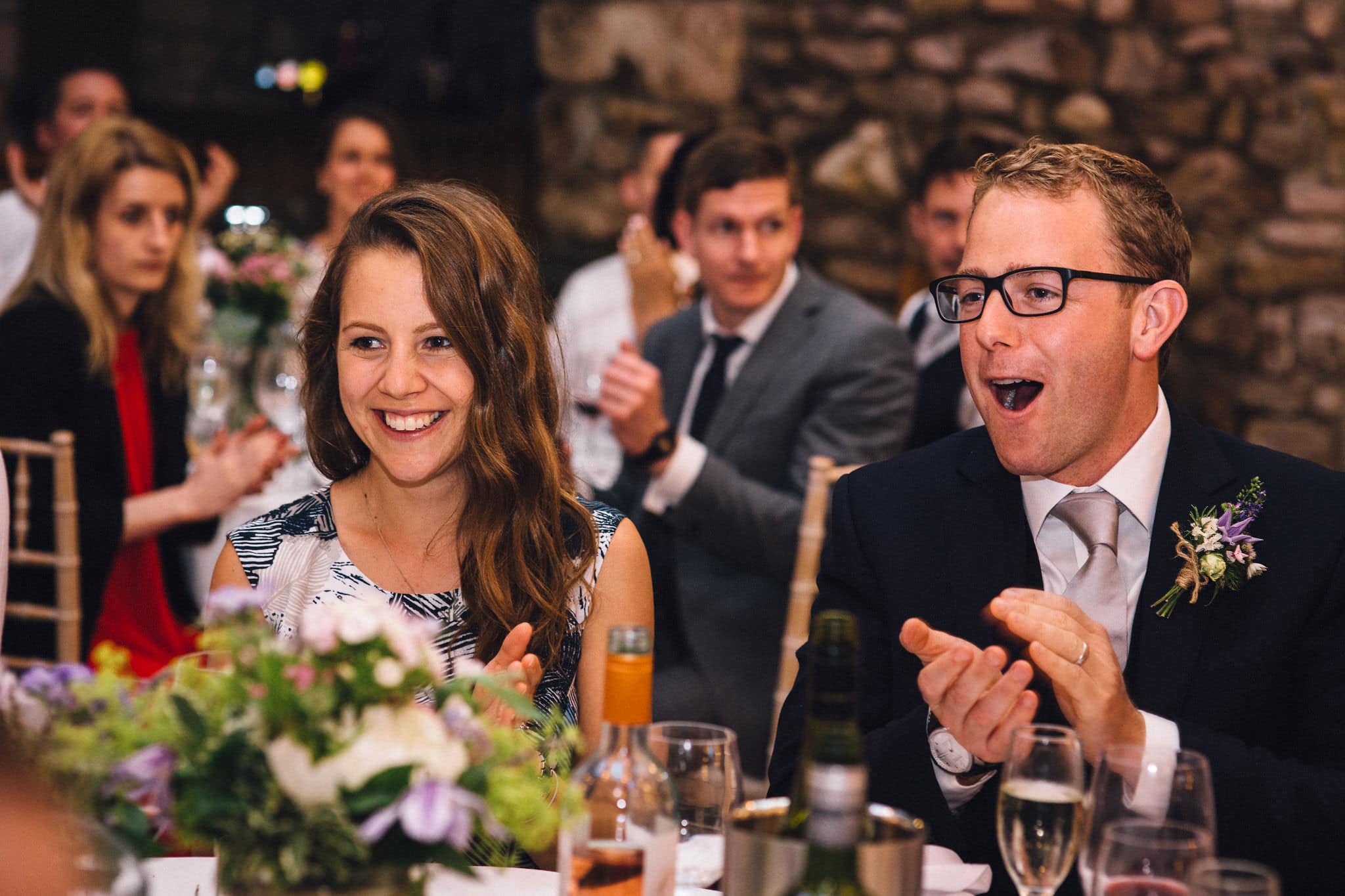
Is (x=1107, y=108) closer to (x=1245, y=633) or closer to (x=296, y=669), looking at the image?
(x=1245, y=633)

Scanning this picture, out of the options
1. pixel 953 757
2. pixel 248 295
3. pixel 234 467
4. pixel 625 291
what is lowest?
pixel 953 757

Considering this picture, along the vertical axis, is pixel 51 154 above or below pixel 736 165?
above

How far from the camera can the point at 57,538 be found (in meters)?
2.91

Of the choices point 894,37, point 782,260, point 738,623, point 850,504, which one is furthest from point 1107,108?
point 850,504

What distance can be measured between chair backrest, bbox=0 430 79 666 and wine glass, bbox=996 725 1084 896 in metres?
2.27

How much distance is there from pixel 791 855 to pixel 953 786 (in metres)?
0.64

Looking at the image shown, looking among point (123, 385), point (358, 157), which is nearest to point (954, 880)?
point (123, 385)

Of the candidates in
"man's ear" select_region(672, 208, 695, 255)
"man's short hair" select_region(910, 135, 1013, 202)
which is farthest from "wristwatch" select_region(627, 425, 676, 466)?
"man's short hair" select_region(910, 135, 1013, 202)

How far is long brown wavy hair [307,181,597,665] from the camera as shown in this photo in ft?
5.94

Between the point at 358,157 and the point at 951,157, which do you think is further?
the point at 358,157

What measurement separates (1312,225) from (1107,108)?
34.9 inches

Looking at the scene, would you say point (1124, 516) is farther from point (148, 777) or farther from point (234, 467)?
point (234, 467)

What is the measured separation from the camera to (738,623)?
3277 millimetres

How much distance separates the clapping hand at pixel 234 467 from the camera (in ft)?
9.70
